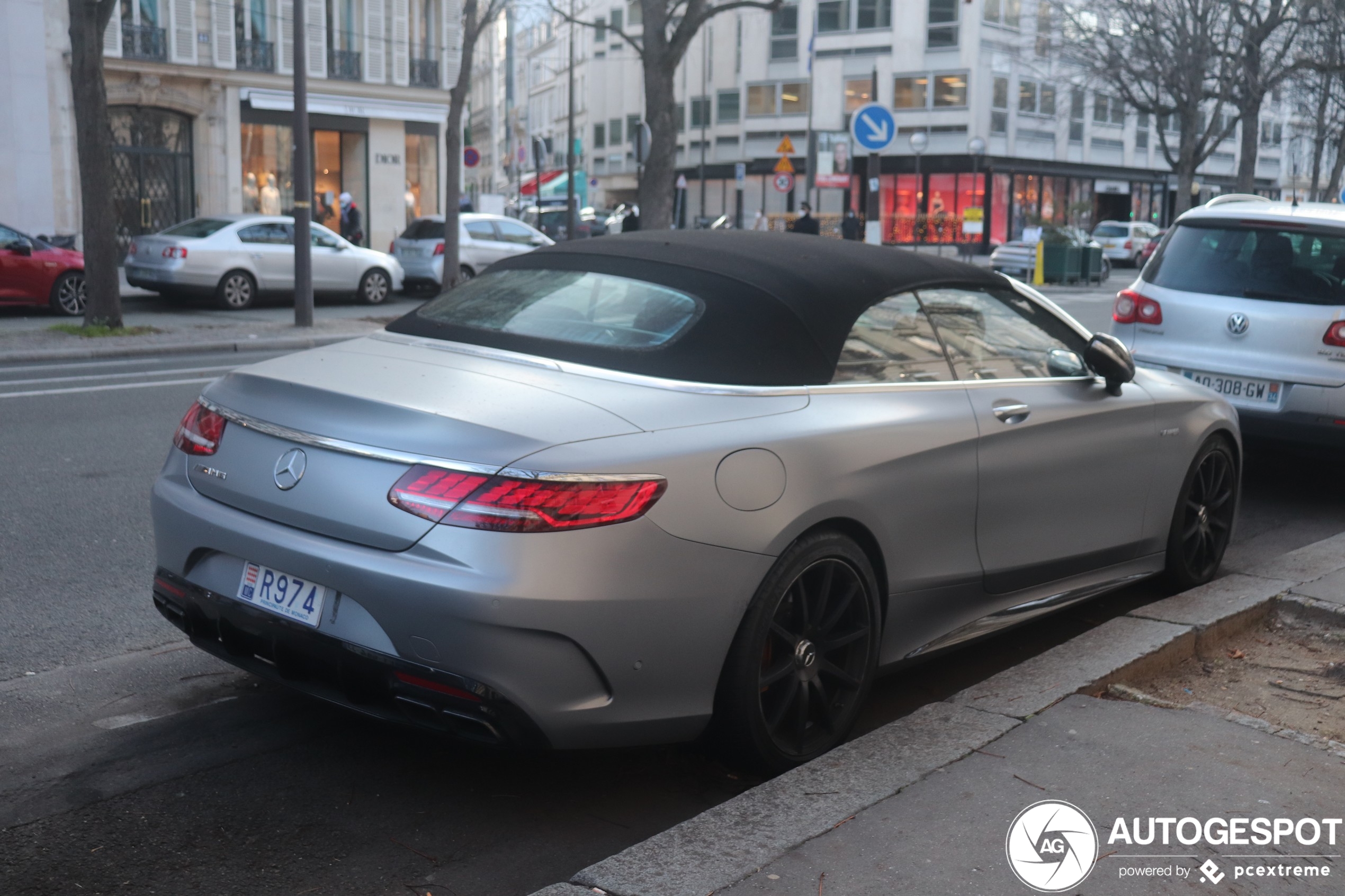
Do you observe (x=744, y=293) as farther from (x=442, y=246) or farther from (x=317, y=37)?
(x=317, y=37)

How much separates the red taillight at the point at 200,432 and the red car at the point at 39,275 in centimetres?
1644

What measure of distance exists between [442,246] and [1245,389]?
18629 mm

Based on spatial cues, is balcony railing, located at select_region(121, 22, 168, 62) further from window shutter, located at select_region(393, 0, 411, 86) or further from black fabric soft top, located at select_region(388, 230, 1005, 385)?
black fabric soft top, located at select_region(388, 230, 1005, 385)

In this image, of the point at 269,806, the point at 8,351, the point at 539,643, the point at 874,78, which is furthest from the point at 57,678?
the point at 874,78

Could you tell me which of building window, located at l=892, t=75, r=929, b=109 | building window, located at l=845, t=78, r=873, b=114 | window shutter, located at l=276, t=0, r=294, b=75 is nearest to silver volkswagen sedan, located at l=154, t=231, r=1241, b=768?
window shutter, located at l=276, t=0, r=294, b=75

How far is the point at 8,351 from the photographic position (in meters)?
14.3

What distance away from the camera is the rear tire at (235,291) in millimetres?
20766

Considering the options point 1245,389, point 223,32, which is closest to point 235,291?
point 223,32

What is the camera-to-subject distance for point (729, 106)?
6575 cm

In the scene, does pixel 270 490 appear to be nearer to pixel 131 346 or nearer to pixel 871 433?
pixel 871 433

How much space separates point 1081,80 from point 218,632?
5943 centimetres

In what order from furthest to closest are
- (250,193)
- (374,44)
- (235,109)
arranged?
(374,44) → (250,193) → (235,109)

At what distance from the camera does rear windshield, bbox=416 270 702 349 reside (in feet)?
12.8

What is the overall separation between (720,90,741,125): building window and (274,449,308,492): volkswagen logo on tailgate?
A: 63622mm
